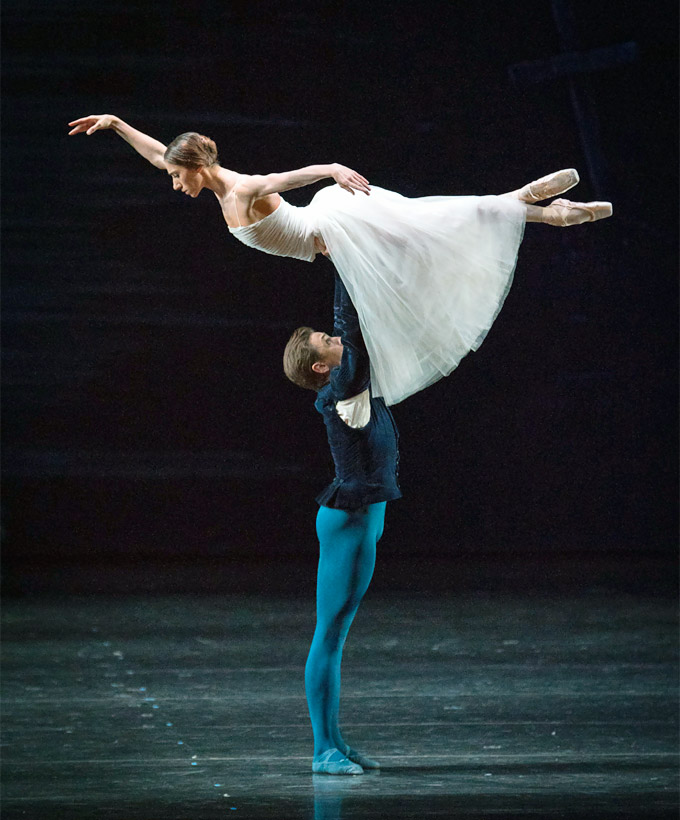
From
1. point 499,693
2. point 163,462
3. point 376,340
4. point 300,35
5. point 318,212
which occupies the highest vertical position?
point 300,35

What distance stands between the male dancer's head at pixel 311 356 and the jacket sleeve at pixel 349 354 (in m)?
0.08

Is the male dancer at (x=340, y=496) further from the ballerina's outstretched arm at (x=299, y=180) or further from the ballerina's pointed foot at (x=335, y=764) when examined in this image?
the ballerina's outstretched arm at (x=299, y=180)

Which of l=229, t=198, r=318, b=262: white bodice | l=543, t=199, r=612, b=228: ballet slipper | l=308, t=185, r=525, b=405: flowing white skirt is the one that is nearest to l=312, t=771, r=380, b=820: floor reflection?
l=308, t=185, r=525, b=405: flowing white skirt

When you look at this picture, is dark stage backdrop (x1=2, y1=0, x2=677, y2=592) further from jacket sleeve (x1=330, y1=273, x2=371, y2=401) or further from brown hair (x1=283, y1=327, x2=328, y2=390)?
jacket sleeve (x1=330, y1=273, x2=371, y2=401)

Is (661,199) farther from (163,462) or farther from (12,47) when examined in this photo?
(12,47)

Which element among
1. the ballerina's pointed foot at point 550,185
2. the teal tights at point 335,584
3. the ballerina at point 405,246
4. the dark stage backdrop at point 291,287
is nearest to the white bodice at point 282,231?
Answer: the ballerina at point 405,246

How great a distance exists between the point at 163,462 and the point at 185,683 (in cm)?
210

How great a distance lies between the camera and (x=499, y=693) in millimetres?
3430

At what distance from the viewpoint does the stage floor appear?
2484 mm

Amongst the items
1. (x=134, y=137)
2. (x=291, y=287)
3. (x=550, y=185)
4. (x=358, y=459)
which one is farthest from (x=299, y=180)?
(x=291, y=287)

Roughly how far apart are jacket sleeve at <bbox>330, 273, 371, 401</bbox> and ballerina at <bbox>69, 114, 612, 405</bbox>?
3 centimetres

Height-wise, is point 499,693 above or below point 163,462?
below

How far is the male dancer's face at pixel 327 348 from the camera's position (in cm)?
255

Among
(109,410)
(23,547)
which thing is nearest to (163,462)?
(109,410)
